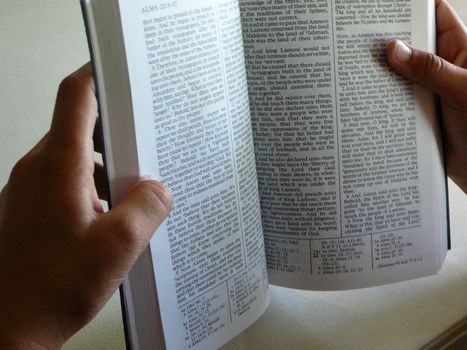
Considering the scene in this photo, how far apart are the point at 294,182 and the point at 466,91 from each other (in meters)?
0.19

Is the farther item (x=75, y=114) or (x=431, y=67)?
(x=431, y=67)

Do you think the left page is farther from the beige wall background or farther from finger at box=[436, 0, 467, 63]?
finger at box=[436, 0, 467, 63]

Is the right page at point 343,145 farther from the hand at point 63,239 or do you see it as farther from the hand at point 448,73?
the hand at point 63,239

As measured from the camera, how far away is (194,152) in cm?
50

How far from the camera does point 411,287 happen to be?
2.06 ft

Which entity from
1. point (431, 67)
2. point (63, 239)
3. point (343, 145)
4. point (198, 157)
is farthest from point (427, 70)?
point (63, 239)

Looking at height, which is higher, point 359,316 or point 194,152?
point 194,152

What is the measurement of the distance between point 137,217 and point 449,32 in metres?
0.41

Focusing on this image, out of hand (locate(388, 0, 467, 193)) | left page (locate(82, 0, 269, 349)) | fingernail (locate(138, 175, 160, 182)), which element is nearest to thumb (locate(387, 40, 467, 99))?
hand (locate(388, 0, 467, 193))

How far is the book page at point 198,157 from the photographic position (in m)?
0.46

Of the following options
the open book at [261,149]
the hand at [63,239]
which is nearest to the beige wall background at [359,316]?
the open book at [261,149]

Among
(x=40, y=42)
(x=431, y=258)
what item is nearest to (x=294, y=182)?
(x=431, y=258)

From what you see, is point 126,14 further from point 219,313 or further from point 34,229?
point 219,313

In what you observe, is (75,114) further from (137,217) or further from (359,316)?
(359,316)
